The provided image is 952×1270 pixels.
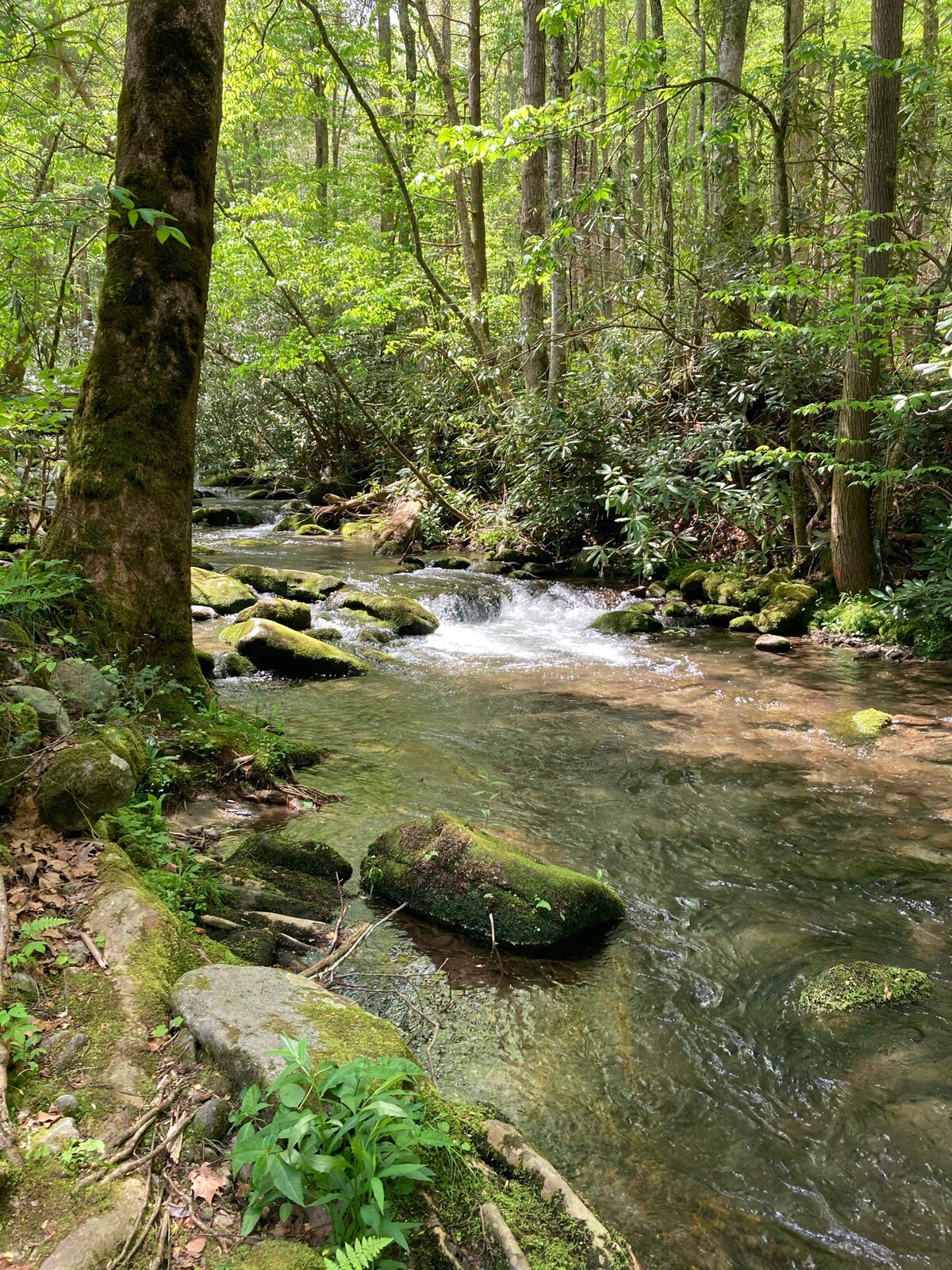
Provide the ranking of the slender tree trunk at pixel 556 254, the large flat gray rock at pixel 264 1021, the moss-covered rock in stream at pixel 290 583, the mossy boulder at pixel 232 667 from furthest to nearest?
the slender tree trunk at pixel 556 254
the moss-covered rock in stream at pixel 290 583
the mossy boulder at pixel 232 667
the large flat gray rock at pixel 264 1021

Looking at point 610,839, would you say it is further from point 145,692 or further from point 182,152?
point 182,152

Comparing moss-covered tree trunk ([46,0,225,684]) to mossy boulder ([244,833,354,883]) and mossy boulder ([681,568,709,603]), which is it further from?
mossy boulder ([681,568,709,603])

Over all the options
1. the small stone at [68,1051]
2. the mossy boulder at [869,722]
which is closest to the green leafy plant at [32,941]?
the small stone at [68,1051]

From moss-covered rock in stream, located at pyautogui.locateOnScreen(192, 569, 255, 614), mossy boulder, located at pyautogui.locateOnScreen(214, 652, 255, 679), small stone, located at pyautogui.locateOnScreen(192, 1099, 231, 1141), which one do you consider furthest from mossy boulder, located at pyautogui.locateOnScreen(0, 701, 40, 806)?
moss-covered rock in stream, located at pyautogui.locateOnScreen(192, 569, 255, 614)

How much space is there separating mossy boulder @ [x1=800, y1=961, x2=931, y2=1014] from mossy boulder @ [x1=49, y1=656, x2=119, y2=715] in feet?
11.6

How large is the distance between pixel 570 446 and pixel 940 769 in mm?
8163

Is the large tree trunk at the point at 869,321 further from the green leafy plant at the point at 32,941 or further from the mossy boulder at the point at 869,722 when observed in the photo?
the green leafy plant at the point at 32,941

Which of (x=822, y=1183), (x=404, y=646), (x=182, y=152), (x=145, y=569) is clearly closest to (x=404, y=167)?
(x=404, y=646)

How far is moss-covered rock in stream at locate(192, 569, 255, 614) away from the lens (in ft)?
32.8

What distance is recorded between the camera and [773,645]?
9.20 meters

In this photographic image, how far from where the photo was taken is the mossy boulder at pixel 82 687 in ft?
11.8

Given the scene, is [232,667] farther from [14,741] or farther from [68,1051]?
[68,1051]

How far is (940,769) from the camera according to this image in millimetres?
5789

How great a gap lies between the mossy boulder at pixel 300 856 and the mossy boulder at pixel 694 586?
8.48 m
